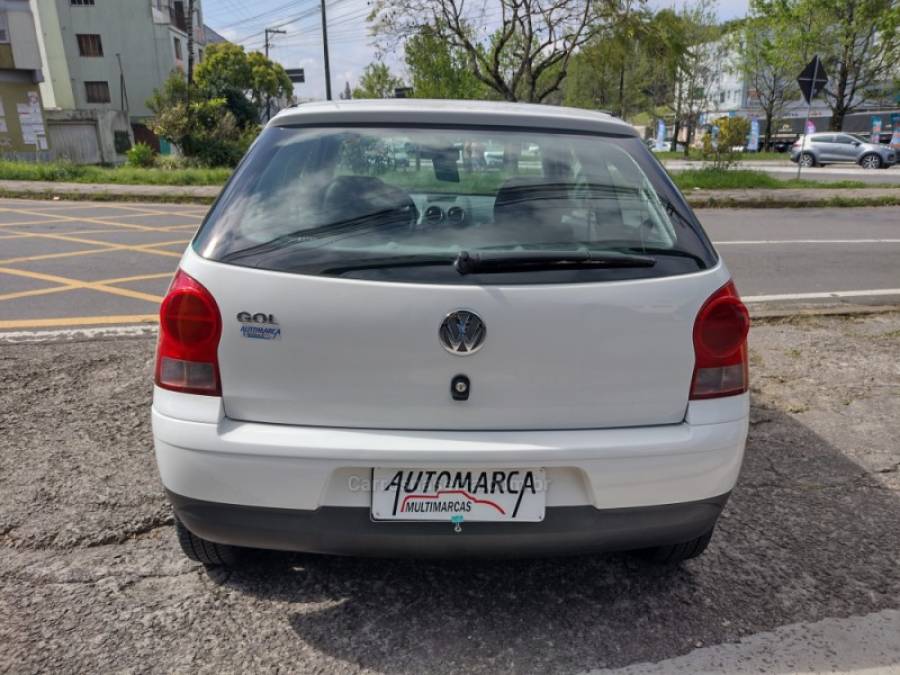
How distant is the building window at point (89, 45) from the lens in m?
44.7

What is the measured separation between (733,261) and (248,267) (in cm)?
727

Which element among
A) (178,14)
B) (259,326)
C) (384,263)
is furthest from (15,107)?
(384,263)

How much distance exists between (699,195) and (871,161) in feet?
69.7

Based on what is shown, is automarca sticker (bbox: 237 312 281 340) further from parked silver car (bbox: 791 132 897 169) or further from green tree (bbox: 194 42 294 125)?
green tree (bbox: 194 42 294 125)

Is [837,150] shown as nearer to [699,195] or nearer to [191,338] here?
[699,195]

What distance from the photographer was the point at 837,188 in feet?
55.9

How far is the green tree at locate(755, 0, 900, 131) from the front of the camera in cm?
3253

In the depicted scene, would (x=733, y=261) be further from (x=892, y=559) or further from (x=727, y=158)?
(x=727, y=158)

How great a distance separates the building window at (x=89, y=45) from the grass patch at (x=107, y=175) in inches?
1118

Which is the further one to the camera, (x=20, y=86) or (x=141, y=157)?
(x=20, y=86)

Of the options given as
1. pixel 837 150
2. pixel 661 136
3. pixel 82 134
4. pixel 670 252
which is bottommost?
pixel 661 136

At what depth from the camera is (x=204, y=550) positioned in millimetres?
2373

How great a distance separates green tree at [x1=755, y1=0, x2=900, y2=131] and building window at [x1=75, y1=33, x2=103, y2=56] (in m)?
39.4

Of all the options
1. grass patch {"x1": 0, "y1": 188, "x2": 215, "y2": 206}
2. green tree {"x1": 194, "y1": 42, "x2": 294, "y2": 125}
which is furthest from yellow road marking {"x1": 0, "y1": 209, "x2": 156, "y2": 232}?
green tree {"x1": 194, "y1": 42, "x2": 294, "y2": 125}
